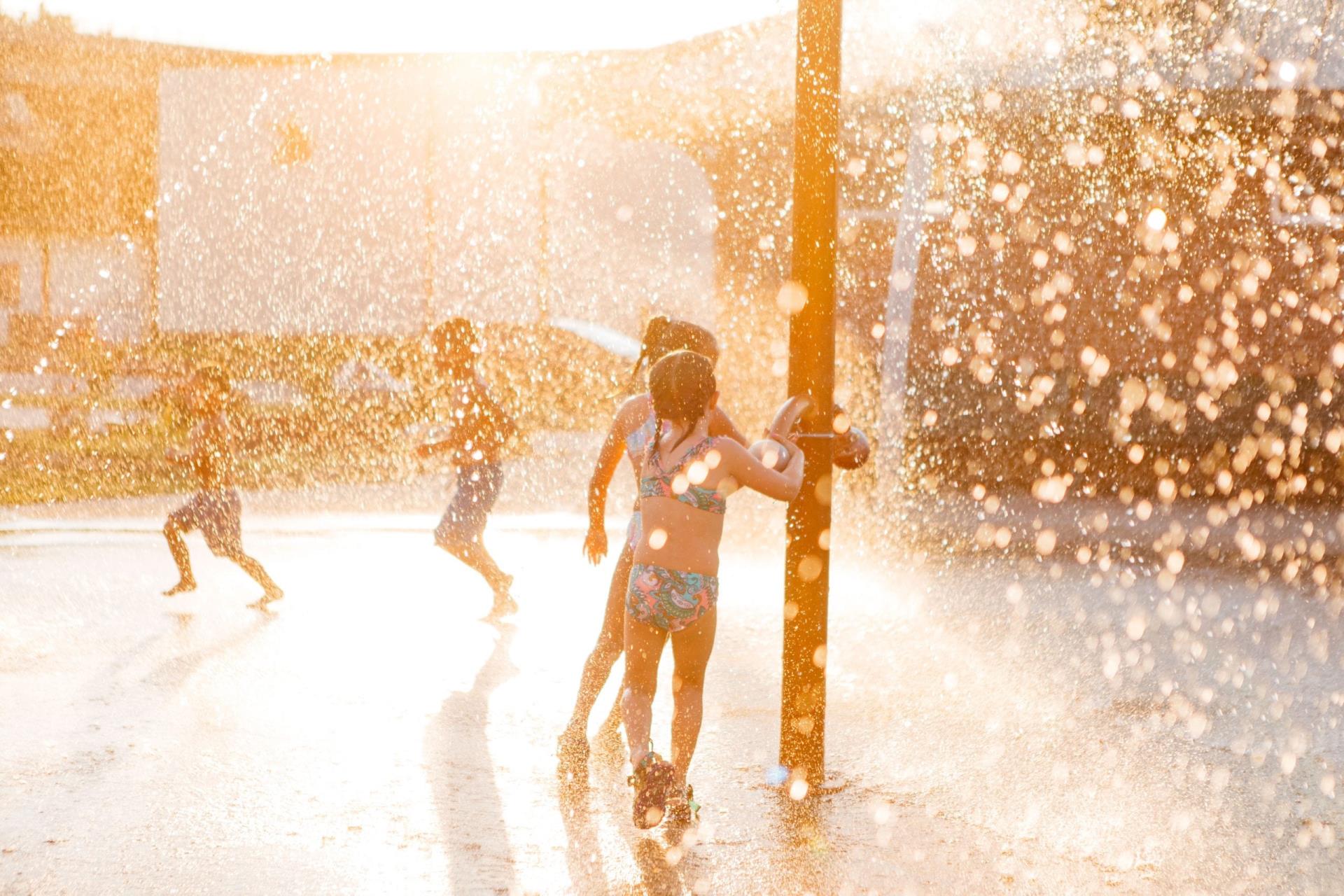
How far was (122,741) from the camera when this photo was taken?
5645 mm

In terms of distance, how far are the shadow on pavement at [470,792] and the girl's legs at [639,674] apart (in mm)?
509

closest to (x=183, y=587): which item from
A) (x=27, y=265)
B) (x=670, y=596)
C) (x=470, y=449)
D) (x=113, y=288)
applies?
(x=470, y=449)

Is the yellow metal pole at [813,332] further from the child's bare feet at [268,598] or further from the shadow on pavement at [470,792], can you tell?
the child's bare feet at [268,598]

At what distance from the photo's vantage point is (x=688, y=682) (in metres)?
4.66

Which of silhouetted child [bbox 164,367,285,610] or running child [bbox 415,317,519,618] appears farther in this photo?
silhouetted child [bbox 164,367,285,610]

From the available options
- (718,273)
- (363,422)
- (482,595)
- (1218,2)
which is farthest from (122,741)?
(718,273)

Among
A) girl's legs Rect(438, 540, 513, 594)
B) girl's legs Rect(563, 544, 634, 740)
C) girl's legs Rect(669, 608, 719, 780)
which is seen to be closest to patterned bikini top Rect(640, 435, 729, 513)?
girl's legs Rect(669, 608, 719, 780)

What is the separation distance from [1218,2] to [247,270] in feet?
67.8

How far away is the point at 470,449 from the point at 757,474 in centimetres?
391

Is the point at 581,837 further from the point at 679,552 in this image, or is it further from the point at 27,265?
the point at 27,265

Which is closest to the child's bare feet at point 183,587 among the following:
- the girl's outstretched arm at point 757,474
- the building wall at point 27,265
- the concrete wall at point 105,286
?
the girl's outstretched arm at point 757,474

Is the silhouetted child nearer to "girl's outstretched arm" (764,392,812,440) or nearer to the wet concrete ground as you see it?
the wet concrete ground

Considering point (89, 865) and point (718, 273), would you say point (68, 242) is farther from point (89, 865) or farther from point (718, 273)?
point (89, 865)

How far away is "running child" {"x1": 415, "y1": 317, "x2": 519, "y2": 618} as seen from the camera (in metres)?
7.91
